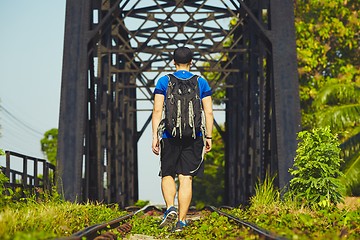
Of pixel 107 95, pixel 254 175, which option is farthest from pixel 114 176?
pixel 254 175

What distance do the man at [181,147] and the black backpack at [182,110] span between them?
125mm

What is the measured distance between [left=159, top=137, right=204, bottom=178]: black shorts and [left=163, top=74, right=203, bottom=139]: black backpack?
0.21 metres

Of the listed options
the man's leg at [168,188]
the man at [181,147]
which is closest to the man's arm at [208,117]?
the man at [181,147]

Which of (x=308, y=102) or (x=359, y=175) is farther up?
(x=308, y=102)

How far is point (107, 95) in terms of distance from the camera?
76.7 ft

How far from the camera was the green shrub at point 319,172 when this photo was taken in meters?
12.3

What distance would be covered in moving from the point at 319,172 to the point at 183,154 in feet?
10.2

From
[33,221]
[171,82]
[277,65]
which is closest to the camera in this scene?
[33,221]

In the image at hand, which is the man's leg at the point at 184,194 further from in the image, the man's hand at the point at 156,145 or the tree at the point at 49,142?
the tree at the point at 49,142

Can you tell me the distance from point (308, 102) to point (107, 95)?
1856 cm

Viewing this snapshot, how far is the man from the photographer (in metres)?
10.1

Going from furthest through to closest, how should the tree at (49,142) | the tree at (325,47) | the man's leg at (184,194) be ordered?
1. the tree at (49,142)
2. the tree at (325,47)
3. the man's leg at (184,194)

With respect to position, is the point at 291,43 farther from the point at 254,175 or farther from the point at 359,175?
the point at 359,175

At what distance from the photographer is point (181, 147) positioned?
10195mm
